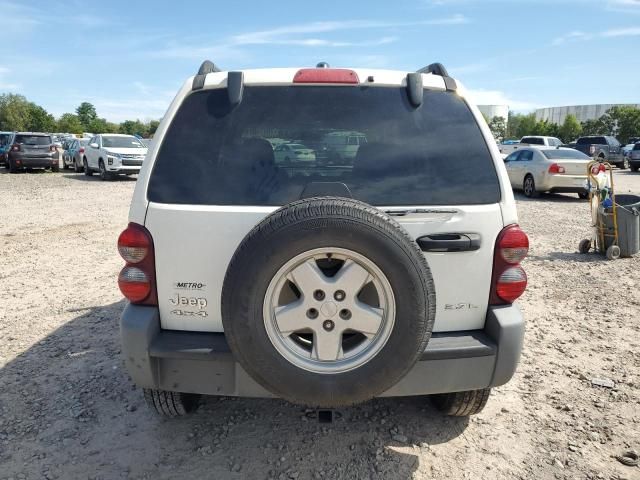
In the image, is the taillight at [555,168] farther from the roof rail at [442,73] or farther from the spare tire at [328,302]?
the spare tire at [328,302]

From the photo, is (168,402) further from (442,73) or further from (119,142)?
(119,142)

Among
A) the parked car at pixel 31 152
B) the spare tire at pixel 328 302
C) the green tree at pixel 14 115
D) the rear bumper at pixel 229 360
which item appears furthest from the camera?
the green tree at pixel 14 115

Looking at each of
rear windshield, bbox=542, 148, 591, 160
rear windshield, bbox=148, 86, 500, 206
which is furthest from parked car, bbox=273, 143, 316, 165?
rear windshield, bbox=542, 148, 591, 160

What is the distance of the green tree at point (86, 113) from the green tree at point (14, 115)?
2458 cm

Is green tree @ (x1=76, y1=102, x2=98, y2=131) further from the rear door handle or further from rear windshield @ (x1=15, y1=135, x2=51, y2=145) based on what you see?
the rear door handle

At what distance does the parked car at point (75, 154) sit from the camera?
894 inches

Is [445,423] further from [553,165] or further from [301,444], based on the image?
[553,165]

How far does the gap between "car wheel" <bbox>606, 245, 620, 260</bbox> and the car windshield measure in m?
18.0

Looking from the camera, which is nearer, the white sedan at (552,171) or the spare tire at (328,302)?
the spare tire at (328,302)

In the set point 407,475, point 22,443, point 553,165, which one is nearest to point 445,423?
point 407,475

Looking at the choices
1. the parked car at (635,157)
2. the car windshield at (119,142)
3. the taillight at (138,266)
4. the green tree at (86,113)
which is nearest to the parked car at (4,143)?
the car windshield at (119,142)

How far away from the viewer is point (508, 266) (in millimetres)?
2461

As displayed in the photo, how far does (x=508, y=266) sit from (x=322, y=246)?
1.06 m

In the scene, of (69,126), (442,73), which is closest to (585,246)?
(442,73)
